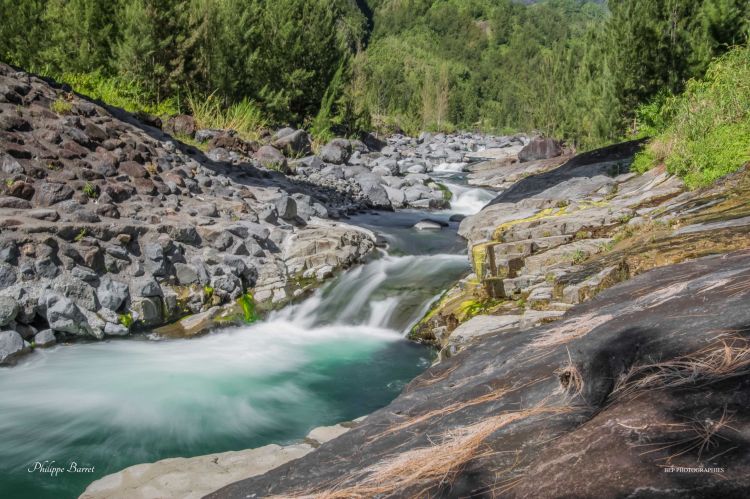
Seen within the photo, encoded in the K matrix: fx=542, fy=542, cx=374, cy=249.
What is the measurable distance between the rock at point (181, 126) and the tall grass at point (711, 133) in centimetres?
1047

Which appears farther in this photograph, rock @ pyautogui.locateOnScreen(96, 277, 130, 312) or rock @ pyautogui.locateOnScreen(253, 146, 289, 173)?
rock @ pyautogui.locateOnScreen(253, 146, 289, 173)

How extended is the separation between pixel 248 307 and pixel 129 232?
1968 millimetres

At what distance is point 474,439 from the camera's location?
91.0 inches

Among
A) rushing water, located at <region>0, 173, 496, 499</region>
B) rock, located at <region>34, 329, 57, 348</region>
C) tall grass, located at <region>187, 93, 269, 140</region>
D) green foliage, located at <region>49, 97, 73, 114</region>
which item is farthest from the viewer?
tall grass, located at <region>187, 93, 269, 140</region>

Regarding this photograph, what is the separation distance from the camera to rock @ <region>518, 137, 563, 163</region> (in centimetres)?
2409

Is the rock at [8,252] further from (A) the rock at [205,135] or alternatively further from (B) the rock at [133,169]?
(A) the rock at [205,135]

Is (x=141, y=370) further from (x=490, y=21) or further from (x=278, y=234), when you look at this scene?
(x=490, y=21)

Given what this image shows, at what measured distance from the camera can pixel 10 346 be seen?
5.95 m

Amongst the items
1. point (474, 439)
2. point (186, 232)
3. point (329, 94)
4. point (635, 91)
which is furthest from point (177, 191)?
point (329, 94)

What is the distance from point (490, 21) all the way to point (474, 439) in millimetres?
111127

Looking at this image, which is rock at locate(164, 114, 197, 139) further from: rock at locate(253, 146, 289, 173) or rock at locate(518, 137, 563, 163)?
rock at locate(518, 137, 563, 163)

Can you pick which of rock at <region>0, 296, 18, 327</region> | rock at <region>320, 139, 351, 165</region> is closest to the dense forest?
rock at <region>320, 139, 351, 165</region>

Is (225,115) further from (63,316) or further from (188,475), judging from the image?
(188,475)
